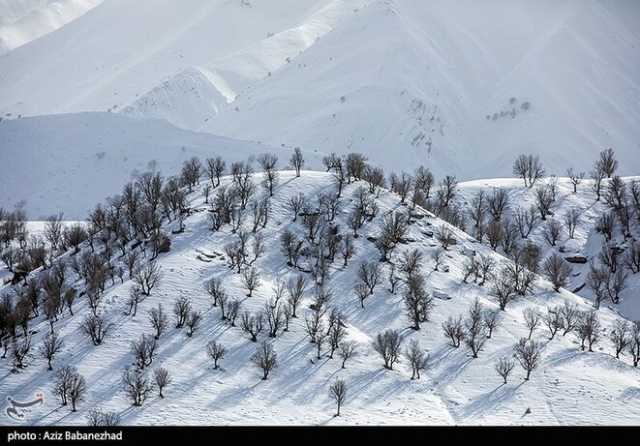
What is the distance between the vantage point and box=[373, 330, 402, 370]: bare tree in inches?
2158

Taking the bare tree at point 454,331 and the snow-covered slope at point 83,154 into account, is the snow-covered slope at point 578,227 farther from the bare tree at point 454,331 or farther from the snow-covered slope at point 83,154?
the snow-covered slope at point 83,154

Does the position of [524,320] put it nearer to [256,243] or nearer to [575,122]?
[256,243]

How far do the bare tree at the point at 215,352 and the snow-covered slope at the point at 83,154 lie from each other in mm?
76409

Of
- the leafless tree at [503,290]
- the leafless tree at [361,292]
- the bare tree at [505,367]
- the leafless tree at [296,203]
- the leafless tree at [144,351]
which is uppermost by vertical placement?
the leafless tree at [296,203]

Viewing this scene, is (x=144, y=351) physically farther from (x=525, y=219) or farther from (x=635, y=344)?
(x=525, y=219)

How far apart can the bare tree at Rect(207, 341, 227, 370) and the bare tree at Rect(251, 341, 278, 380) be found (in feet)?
11.0

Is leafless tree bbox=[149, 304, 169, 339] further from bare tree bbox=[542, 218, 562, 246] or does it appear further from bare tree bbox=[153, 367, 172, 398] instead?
bare tree bbox=[542, 218, 562, 246]

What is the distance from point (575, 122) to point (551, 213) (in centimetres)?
9128

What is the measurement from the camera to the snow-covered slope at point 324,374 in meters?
46.8

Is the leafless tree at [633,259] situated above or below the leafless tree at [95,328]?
below

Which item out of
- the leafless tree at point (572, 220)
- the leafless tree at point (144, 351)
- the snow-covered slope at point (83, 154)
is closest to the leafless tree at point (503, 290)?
the leafless tree at point (572, 220)

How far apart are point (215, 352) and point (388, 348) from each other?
1886 centimetres

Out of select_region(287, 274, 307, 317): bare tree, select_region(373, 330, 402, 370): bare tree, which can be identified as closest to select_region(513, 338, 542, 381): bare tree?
select_region(373, 330, 402, 370): bare tree

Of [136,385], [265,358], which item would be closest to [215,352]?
[265,358]
